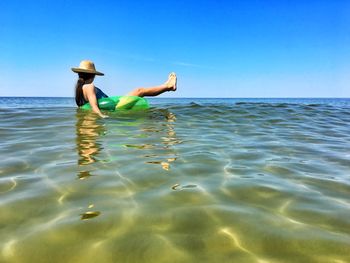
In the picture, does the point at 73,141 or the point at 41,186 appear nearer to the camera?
the point at 41,186

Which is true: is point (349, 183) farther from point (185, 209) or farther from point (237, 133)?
point (237, 133)

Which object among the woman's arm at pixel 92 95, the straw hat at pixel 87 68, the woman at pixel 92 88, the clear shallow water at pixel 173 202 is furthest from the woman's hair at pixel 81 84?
the clear shallow water at pixel 173 202

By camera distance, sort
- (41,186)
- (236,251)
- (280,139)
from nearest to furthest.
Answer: (236,251) < (41,186) < (280,139)

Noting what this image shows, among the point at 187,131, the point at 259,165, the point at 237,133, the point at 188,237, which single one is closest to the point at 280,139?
the point at 237,133

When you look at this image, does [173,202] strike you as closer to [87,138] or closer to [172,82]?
[87,138]

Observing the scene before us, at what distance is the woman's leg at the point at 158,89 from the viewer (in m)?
8.34

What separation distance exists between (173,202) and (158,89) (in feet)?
21.2

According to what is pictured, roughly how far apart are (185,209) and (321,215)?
892 millimetres

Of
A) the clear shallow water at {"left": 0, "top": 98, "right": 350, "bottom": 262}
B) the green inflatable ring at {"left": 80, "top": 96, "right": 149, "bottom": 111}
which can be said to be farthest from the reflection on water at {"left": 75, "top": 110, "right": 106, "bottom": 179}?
the green inflatable ring at {"left": 80, "top": 96, "right": 149, "bottom": 111}

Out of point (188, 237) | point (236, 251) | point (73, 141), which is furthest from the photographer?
point (73, 141)

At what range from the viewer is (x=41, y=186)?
2600 millimetres

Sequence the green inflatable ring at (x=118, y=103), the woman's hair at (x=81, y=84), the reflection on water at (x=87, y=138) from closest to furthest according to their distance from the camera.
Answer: the reflection on water at (x=87, y=138) → the woman's hair at (x=81, y=84) → the green inflatable ring at (x=118, y=103)

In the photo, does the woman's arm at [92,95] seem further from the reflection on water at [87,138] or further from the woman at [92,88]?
the reflection on water at [87,138]

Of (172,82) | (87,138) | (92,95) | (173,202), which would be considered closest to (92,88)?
Answer: (92,95)
